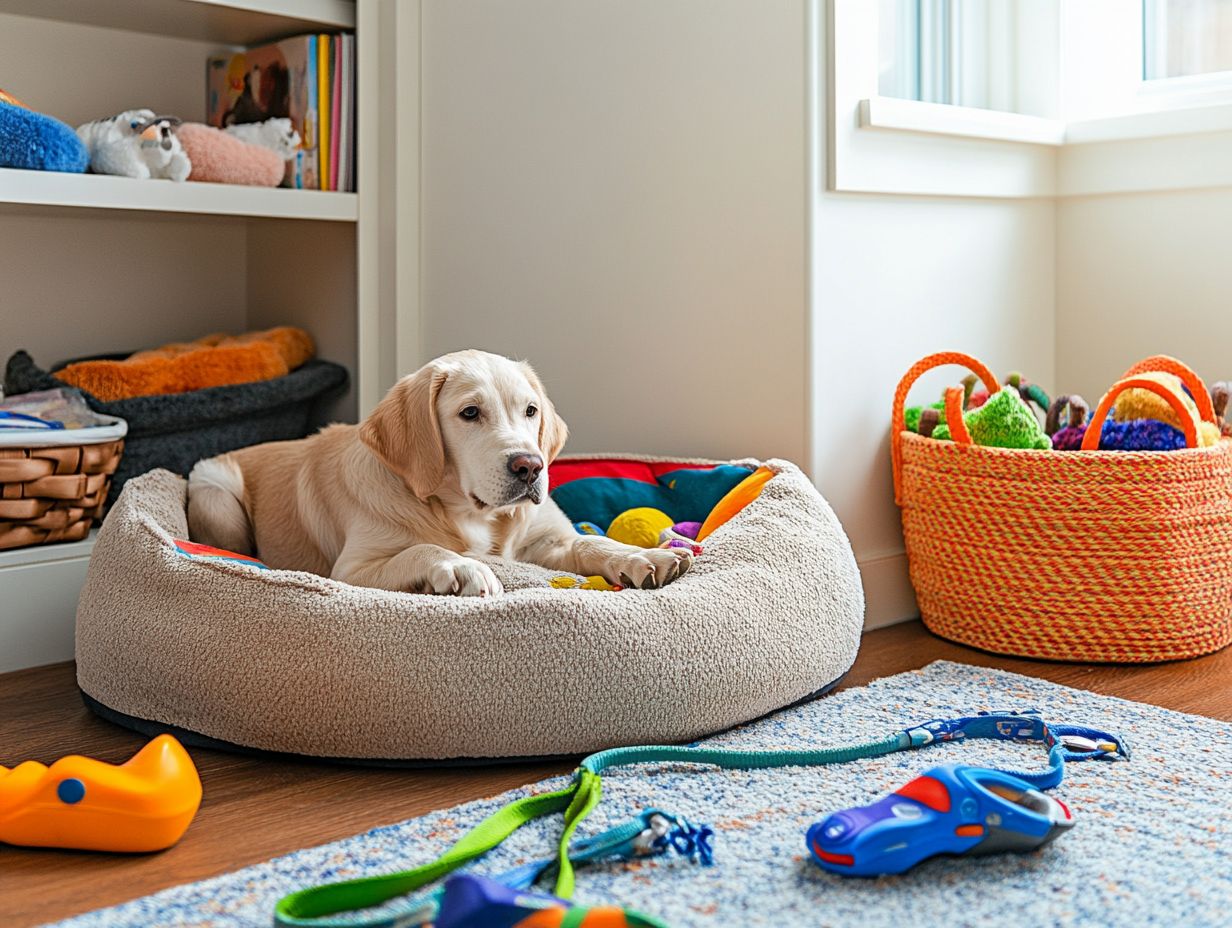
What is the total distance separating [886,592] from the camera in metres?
2.36

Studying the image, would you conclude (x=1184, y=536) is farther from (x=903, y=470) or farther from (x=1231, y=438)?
(x=903, y=470)

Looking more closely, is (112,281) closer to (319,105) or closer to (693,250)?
(319,105)

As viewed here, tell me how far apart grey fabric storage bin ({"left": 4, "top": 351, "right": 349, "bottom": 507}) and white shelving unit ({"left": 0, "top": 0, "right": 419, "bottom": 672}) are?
0.41 feet

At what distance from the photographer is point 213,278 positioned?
2984 mm

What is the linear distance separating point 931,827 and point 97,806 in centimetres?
83

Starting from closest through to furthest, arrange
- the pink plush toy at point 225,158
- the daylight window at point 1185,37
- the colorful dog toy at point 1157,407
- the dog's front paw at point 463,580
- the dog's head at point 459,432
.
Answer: the dog's front paw at point 463,580 < the dog's head at point 459,432 < the colorful dog toy at point 1157,407 < the pink plush toy at point 225,158 < the daylight window at point 1185,37

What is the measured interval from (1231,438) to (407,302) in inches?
62.2

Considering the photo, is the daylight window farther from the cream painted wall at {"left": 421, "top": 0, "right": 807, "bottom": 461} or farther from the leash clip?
the leash clip

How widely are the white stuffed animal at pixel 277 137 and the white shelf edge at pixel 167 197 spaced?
0.11m

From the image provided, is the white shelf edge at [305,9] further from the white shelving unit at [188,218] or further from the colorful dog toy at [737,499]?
the colorful dog toy at [737,499]

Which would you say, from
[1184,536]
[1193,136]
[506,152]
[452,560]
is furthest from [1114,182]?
[452,560]

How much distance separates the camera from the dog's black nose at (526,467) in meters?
1.80

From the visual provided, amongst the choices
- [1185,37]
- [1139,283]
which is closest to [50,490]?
[1139,283]

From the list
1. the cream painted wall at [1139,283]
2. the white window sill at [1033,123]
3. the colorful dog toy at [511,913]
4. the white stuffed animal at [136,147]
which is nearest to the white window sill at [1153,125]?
the white window sill at [1033,123]
